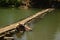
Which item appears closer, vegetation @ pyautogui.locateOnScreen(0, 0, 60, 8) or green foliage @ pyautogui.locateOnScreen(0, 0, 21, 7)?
vegetation @ pyautogui.locateOnScreen(0, 0, 60, 8)

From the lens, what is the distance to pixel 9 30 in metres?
12.7

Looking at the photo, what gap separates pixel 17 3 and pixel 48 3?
5.39 m

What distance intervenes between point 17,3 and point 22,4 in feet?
2.80

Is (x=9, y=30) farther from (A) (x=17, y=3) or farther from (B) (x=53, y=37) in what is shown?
(A) (x=17, y=3)

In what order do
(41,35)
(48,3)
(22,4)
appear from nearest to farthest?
1. (41,35)
2. (22,4)
3. (48,3)

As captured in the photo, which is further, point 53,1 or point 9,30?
point 53,1

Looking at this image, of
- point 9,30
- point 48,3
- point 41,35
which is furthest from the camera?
point 48,3

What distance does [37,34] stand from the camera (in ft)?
46.7

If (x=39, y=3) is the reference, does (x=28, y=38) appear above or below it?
above

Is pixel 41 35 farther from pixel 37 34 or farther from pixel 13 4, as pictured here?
pixel 13 4

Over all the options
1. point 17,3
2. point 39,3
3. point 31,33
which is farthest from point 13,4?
point 31,33

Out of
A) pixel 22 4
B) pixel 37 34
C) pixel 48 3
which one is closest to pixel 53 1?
pixel 48 3

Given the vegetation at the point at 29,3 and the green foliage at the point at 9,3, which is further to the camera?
the green foliage at the point at 9,3

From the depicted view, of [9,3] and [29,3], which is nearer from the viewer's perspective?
[29,3]
